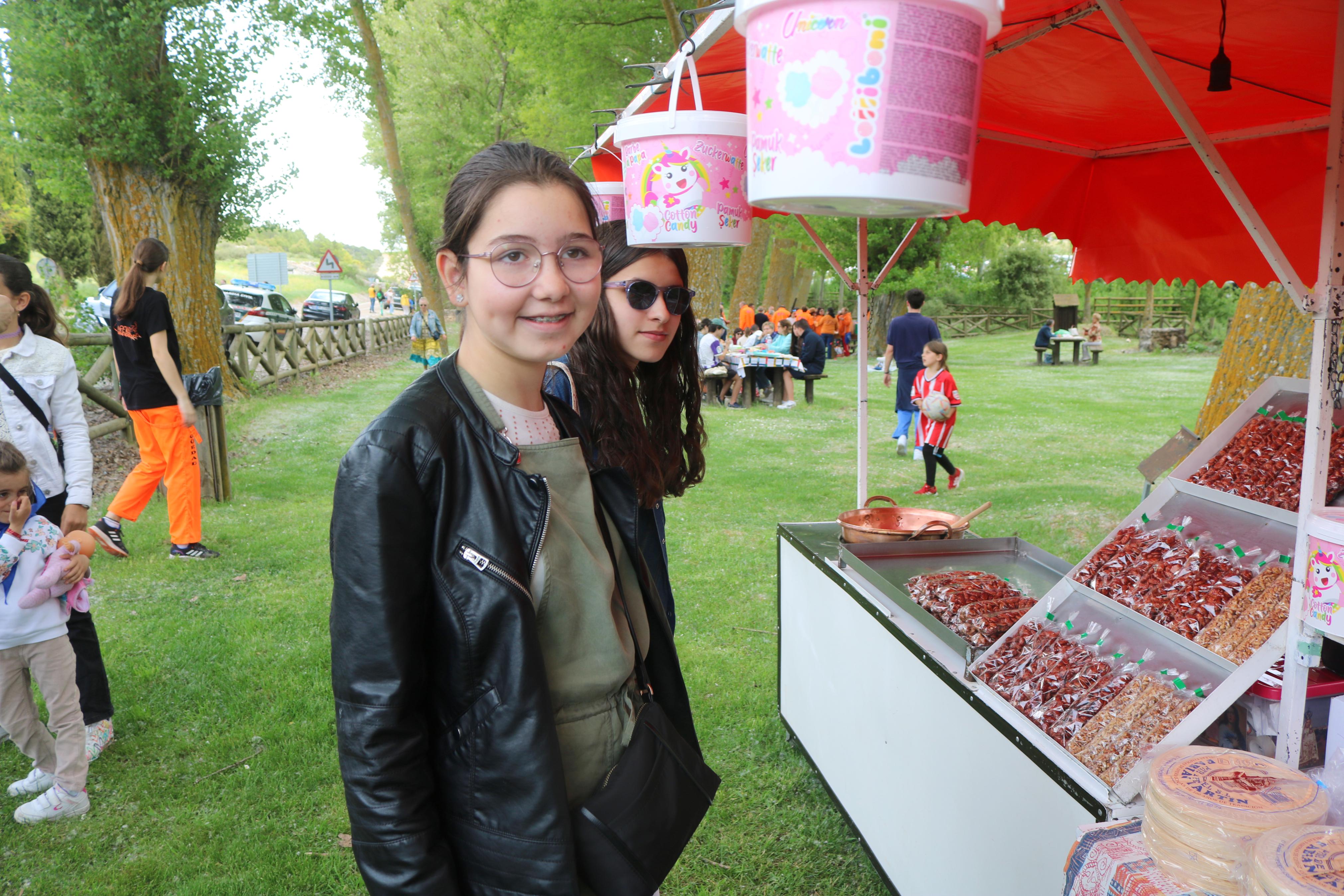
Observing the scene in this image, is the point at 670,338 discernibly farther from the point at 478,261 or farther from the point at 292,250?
the point at 292,250

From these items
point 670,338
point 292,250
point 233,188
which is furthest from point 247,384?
point 292,250

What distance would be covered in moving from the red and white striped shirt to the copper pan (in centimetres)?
507

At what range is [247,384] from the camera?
1443 centimetres

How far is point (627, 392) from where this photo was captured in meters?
2.46

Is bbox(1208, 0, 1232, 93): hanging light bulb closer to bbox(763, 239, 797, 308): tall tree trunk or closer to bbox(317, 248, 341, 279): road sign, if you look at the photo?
bbox(317, 248, 341, 279): road sign

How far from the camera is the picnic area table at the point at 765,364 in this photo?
1452cm

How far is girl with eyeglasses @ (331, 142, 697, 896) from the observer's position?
1.27 metres

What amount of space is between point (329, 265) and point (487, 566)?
23.3 metres

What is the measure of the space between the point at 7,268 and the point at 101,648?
7.34 feet

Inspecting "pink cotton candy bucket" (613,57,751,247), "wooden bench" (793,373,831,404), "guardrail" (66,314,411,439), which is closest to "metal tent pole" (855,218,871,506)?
"pink cotton candy bucket" (613,57,751,247)

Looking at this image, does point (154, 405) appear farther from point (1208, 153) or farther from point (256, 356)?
point (256, 356)

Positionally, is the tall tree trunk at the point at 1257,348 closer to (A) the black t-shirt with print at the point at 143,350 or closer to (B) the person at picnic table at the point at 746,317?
(A) the black t-shirt with print at the point at 143,350

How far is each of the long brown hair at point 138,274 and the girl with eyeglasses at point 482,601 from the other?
481 centimetres

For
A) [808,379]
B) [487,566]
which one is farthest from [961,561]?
[808,379]
